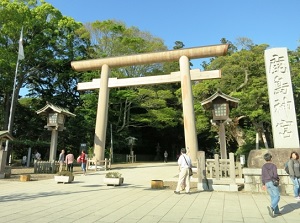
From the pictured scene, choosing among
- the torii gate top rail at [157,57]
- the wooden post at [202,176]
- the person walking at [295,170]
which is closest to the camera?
the person walking at [295,170]

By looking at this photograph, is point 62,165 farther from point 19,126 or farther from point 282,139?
point 19,126

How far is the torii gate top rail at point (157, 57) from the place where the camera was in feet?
57.0

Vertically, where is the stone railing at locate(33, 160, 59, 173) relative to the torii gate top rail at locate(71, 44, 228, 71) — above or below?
below

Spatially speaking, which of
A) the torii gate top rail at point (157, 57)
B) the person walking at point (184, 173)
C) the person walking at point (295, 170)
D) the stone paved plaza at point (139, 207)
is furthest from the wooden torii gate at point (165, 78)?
the person walking at point (295, 170)

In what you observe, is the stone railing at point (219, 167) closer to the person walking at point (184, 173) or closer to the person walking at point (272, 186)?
the person walking at point (184, 173)

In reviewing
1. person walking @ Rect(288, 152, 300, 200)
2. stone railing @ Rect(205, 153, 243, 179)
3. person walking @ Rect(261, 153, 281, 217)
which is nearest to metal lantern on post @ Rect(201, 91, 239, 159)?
stone railing @ Rect(205, 153, 243, 179)

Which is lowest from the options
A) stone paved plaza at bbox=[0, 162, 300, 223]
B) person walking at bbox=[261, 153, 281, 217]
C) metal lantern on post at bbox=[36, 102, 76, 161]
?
stone paved plaza at bbox=[0, 162, 300, 223]

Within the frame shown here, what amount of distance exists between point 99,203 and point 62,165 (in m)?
9.52

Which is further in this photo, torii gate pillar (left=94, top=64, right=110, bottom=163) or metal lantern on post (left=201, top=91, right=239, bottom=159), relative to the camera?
torii gate pillar (left=94, top=64, right=110, bottom=163)

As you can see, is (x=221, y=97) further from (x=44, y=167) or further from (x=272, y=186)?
(x=44, y=167)

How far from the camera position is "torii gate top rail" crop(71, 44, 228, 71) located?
57.0 feet

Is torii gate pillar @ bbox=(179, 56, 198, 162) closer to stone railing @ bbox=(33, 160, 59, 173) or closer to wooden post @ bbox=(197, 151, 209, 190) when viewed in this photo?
wooden post @ bbox=(197, 151, 209, 190)

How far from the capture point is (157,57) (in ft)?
60.6

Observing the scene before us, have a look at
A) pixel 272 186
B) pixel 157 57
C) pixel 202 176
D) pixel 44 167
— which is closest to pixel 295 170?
pixel 272 186
